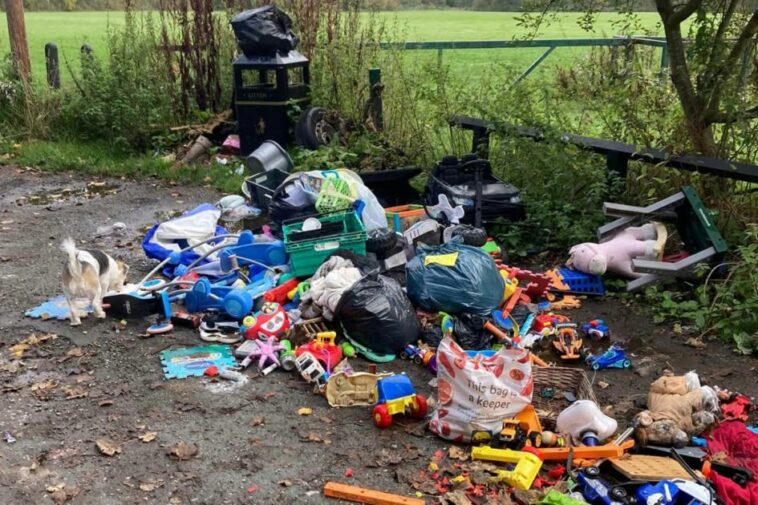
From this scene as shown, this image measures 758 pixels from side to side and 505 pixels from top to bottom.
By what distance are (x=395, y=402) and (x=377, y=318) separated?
2.66 feet

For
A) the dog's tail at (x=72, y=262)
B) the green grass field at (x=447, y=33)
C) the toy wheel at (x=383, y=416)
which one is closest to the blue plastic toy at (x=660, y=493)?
the toy wheel at (x=383, y=416)

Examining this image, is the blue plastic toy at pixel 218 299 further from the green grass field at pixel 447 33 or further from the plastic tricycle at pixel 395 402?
the green grass field at pixel 447 33

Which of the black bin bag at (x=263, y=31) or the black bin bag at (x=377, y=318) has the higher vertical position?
the black bin bag at (x=263, y=31)

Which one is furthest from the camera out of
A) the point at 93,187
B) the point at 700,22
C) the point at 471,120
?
the point at 93,187

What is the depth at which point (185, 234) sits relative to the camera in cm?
598

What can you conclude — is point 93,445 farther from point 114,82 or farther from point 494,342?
point 114,82

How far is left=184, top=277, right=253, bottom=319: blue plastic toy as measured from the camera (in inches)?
191

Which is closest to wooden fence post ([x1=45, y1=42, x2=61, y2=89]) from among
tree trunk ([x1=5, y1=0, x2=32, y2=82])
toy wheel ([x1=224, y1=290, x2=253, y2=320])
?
tree trunk ([x1=5, y1=0, x2=32, y2=82])

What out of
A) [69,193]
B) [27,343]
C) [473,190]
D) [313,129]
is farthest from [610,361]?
[69,193]

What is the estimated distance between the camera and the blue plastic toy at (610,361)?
14.3ft

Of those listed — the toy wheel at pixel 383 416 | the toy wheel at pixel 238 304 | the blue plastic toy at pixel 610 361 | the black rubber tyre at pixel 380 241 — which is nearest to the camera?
the toy wheel at pixel 383 416

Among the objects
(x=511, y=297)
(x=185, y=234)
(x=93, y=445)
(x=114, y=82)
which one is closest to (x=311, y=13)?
(x=114, y=82)

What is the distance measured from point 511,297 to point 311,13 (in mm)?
5975

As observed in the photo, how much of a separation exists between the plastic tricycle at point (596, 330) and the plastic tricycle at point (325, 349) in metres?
1.67
